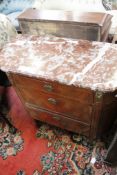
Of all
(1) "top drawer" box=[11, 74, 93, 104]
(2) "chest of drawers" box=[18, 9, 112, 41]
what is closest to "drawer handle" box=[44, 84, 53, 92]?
(1) "top drawer" box=[11, 74, 93, 104]

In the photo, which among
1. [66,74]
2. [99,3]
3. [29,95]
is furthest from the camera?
[99,3]

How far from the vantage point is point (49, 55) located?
3.34 feet

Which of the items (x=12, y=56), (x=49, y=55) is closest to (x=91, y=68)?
(x=49, y=55)

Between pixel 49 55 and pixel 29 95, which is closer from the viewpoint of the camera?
pixel 49 55

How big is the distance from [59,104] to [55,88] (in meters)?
0.16

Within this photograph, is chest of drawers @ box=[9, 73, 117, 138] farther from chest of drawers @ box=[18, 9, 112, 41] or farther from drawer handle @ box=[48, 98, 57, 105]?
chest of drawers @ box=[18, 9, 112, 41]

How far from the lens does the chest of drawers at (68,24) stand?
3.71ft

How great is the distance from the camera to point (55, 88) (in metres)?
0.96

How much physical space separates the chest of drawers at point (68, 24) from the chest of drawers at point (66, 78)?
0.14m

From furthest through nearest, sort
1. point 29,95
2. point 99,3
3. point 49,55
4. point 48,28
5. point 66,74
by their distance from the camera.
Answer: point 99,3, point 48,28, point 29,95, point 49,55, point 66,74

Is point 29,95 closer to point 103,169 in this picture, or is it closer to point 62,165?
point 62,165

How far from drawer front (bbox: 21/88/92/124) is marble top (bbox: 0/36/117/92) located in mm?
194

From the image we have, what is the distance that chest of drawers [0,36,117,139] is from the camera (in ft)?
2.81

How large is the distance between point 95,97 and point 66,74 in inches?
8.0
